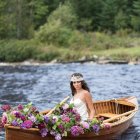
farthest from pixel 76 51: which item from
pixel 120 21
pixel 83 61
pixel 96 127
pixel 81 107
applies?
pixel 96 127

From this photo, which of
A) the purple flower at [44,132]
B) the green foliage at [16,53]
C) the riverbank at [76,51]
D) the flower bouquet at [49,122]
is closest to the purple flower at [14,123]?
the flower bouquet at [49,122]

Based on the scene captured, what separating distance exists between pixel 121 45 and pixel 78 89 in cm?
4667

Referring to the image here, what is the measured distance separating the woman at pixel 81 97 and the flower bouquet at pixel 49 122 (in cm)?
86

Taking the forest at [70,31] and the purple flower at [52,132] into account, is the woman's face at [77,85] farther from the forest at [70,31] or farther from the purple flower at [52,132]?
the forest at [70,31]

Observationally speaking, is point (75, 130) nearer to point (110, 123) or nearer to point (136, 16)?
point (110, 123)

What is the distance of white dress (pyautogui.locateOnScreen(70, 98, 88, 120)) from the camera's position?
50.8 feet

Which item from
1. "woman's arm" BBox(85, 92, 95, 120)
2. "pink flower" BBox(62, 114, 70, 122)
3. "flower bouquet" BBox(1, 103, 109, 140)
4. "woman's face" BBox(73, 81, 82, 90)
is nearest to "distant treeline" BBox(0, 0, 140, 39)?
"woman's arm" BBox(85, 92, 95, 120)

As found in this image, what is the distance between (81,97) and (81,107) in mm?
360

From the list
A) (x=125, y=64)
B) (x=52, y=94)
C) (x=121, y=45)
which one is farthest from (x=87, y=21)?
(x=52, y=94)

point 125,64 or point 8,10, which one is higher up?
point 8,10

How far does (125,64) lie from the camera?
161 ft

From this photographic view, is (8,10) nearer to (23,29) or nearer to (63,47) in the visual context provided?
(23,29)

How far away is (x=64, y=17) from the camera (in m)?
71.2

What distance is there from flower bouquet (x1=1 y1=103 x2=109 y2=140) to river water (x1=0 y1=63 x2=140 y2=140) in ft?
12.8
